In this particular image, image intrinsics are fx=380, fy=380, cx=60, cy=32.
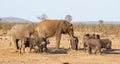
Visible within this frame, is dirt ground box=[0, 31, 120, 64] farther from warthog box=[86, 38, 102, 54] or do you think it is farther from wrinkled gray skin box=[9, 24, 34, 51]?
wrinkled gray skin box=[9, 24, 34, 51]

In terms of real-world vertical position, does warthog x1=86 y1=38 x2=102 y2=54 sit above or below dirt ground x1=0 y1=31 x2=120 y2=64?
above

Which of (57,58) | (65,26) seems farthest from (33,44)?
(65,26)

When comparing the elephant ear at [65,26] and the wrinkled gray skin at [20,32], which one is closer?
the wrinkled gray skin at [20,32]

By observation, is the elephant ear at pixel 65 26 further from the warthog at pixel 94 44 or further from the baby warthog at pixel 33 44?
the warthog at pixel 94 44

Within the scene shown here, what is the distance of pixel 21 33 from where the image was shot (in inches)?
832

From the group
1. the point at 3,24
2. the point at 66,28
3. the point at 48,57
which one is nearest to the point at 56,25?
the point at 66,28

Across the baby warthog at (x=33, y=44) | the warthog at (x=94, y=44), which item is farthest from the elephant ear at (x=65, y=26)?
the warthog at (x=94, y=44)

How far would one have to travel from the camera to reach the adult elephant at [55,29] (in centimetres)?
2240

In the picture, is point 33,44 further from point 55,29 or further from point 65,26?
point 65,26

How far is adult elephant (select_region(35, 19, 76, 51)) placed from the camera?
22400 millimetres

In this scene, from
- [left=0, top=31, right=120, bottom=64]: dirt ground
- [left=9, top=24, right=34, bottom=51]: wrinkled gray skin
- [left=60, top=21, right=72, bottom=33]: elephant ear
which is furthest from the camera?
[left=60, top=21, right=72, bottom=33]: elephant ear

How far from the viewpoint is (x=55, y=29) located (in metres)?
22.6

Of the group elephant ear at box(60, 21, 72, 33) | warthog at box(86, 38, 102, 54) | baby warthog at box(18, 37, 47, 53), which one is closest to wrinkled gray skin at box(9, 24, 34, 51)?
baby warthog at box(18, 37, 47, 53)

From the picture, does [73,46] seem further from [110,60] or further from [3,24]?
[3,24]
